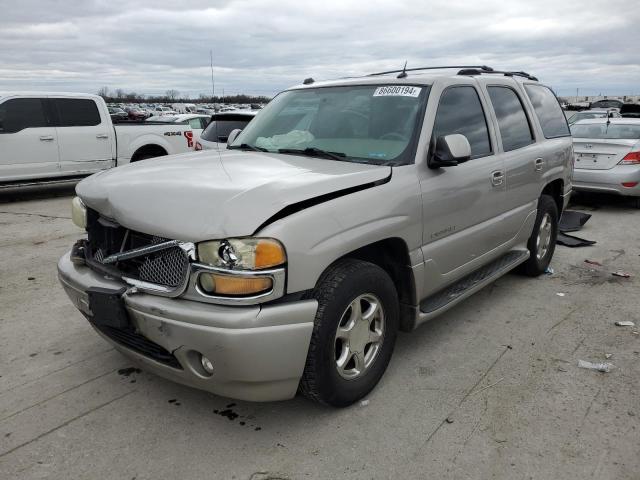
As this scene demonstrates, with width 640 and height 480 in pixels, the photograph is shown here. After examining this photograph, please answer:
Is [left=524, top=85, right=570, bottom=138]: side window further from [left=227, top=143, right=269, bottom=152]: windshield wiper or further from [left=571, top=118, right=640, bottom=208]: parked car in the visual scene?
[left=571, top=118, right=640, bottom=208]: parked car

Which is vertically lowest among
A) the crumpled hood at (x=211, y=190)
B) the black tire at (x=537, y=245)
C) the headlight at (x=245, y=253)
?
the black tire at (x=537, y=245)

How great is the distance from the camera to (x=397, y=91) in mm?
3689

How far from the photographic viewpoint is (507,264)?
452 centimetres

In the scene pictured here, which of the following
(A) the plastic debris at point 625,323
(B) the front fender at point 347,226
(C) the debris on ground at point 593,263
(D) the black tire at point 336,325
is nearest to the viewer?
(B) the front fender at point 347,226

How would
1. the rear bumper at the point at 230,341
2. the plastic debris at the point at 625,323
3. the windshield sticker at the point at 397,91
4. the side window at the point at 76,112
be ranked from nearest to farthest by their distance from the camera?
the rear bumper at the point at 230,341
the windshield sticker at the point at 397,91
the plastic debris at the point at 625,323
the side window at the point at 76,112

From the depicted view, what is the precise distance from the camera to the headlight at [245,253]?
7.84 feet

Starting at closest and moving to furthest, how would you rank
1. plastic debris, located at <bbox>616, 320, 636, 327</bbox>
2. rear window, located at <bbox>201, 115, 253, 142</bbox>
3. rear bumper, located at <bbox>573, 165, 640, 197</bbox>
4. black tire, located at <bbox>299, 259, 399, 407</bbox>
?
black tire, located at <bbox>299, 259, 399, 407</bbox> < plastic debris, located at <bbox>616, 320, 636, 327</bbox> < rear bumper, located at <bbox>573, 165, 640, 197</bbox> < rear window, located at <bbox>201, 115, 253, 142</bbox>

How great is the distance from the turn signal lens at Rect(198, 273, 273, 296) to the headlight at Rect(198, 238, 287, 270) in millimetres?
50

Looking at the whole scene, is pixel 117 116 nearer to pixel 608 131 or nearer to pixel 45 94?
pixel 45 94

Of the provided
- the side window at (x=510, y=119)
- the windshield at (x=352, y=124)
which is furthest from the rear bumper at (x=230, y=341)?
the side window at (x=510, y=119)

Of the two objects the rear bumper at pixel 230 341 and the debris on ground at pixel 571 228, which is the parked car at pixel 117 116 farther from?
the rear bumper at pixel 230 341

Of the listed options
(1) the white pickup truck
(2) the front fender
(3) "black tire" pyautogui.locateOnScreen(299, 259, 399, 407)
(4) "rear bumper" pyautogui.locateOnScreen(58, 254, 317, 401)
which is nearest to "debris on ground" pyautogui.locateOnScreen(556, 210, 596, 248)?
(2) the front fender

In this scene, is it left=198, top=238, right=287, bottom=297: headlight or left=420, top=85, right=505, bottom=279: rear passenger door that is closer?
left=198, top=238, right=287, bottom=297: headlight

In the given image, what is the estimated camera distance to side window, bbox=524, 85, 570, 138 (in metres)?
5.14
